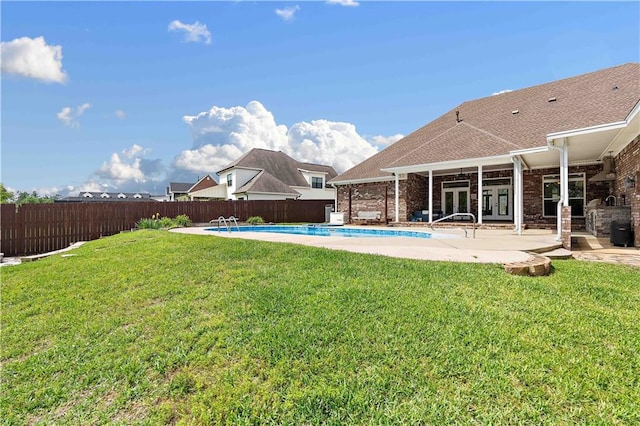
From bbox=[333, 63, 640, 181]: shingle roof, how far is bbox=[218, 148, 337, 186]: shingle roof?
54.7 feet

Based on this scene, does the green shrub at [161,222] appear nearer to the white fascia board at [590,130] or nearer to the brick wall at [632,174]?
the white fascia board at [590,130]

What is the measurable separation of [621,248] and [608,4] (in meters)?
7.93

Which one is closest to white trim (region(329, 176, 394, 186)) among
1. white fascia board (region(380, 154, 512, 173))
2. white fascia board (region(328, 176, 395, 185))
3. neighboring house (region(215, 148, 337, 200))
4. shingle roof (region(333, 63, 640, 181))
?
white fascia board (region(328, 176, 395, 185))

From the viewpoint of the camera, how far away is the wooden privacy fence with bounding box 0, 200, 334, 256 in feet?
44.1

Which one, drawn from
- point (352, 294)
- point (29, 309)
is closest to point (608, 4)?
point (352, 294)

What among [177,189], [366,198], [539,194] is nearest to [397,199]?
[366,198]

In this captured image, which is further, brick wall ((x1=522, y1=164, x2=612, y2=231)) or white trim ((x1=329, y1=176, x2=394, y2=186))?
white trim ((x1=329, y1=176, x2=394, y2=186))

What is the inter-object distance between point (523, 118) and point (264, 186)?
2232cm

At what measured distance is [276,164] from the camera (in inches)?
1501

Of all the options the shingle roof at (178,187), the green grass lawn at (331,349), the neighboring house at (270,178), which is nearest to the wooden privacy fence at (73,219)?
the neighboring house at (270,178)

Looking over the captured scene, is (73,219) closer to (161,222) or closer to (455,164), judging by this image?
(161,222)

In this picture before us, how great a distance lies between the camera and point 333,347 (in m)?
3.07

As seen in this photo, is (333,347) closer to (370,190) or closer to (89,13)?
(89,13)

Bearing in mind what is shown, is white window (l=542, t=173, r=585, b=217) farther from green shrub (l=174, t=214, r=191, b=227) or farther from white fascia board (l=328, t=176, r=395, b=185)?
green shrub (l=174, t=214, r=191, b=227)
